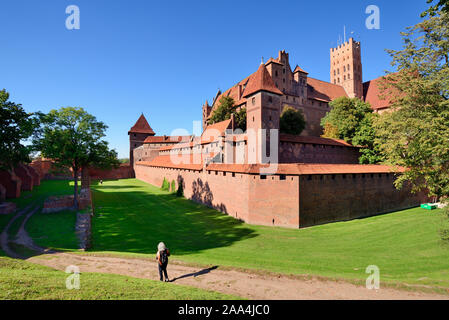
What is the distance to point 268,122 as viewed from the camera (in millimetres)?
24391

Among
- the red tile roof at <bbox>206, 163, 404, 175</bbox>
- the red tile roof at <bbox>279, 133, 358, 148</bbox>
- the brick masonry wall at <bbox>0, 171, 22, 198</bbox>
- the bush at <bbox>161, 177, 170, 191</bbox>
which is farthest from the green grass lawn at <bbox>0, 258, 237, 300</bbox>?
the bush at <bbox>161, 177, 170, 191</bbox>

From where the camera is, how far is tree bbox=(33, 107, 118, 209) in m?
18.3

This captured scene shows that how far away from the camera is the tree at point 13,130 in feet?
53.2

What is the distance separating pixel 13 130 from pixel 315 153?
29224 millimetres

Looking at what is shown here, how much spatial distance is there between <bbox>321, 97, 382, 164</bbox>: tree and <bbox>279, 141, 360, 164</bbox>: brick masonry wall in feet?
4.80

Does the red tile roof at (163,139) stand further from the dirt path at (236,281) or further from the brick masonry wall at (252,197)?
the dirt path at (236,281)

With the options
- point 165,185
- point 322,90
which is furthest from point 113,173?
point 322,90

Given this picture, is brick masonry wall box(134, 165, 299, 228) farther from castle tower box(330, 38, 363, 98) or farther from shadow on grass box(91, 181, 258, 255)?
castle tower box(330, 38, 363, 98)

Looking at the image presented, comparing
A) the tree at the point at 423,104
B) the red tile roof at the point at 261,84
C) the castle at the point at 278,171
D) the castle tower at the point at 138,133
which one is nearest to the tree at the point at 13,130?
the castle at the point at 278,171

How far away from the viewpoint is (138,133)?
60.5 meters

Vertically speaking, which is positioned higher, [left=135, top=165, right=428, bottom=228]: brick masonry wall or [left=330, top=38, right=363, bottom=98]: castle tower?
[left=330, top=38, right=363, bottom=98]: castle tower

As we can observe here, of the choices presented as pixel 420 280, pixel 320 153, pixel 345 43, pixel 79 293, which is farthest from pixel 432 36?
pixel 345 43

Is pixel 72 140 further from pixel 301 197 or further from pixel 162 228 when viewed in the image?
pixel 301 197
